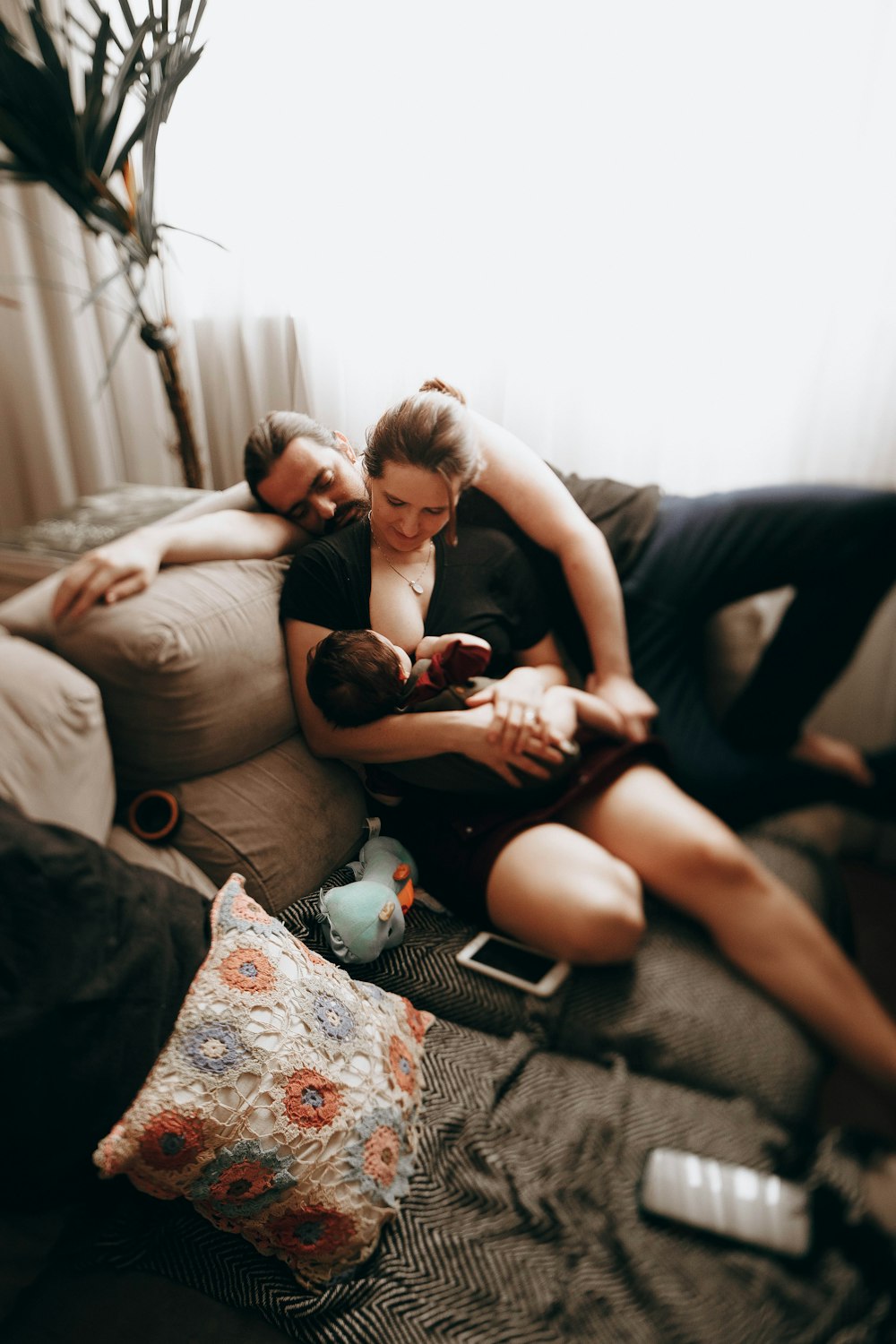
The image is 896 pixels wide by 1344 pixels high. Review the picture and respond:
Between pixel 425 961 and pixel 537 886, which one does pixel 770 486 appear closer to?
pixel 537 886

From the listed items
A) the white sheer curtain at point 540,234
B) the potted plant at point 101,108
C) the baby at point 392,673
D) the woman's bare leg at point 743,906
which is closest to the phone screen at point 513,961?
the woman's bare leg at point 743,906

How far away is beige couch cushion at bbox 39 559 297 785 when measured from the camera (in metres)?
0.72

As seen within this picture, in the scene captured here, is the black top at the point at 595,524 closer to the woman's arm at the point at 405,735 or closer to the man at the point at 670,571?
the man at the point at 670,571

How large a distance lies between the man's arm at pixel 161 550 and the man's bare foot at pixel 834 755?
18.4 inches

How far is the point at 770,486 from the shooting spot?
0.67 metres

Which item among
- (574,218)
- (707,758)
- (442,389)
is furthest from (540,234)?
(707,758)

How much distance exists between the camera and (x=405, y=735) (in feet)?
2.36

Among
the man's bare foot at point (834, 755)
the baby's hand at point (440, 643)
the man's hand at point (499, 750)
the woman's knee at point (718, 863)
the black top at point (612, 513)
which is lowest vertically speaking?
the woman's knee at point (718, 863)

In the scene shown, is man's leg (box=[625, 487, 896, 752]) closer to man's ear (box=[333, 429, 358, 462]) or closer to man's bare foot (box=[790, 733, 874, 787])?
man's bare foot (box=[790, 733, 874, 787])

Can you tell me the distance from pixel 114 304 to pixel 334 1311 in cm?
102

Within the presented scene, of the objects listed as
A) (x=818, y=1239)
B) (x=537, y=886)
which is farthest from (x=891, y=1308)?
(x=537, y=886)

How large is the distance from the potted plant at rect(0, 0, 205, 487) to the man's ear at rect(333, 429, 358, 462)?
300 millimetres

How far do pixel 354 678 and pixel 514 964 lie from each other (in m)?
0.27

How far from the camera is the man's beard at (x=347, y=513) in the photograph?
2.40 ft
